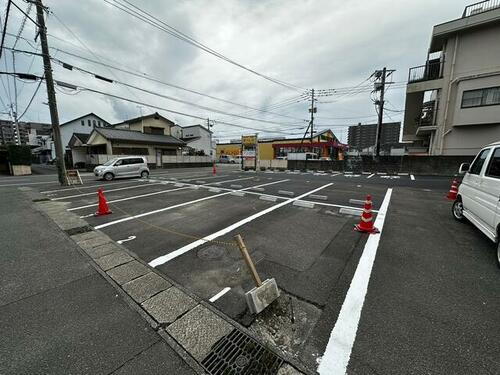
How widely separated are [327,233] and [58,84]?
14468mm

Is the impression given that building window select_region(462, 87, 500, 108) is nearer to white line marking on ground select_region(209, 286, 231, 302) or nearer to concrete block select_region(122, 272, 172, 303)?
white line marking on ground select_region(209, 286, 231, 302)

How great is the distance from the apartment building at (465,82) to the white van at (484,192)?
14639mm

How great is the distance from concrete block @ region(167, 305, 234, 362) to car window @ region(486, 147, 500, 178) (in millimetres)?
5018

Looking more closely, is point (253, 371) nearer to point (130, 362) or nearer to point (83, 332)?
point (130, 362)

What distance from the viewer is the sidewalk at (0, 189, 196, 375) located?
175 cm

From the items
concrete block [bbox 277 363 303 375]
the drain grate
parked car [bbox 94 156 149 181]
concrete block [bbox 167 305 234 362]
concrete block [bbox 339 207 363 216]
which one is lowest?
the drain grate

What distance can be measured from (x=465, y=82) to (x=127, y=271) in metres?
21.8

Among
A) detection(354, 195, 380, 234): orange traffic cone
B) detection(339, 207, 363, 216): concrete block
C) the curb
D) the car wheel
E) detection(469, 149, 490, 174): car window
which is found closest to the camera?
the curb

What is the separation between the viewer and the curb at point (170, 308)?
1.88 metres

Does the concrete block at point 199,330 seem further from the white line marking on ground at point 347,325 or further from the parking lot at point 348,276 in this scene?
the white line marking on ground at point 347,325

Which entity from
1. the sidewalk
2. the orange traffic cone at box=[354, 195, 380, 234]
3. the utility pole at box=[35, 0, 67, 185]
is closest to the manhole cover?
the sidewalk

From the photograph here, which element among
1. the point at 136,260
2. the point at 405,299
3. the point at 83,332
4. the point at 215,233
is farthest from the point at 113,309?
the point at 405,299

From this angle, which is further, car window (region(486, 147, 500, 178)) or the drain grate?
car window (region(486, 147, 500, 178))

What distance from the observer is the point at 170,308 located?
2391 millimetres
